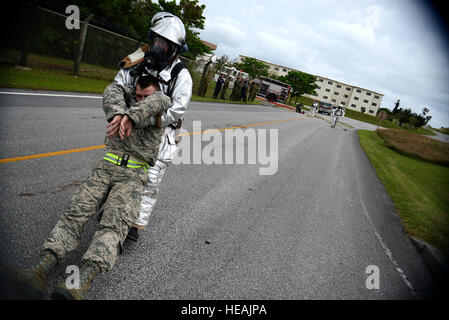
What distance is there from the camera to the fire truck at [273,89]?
45.8 m

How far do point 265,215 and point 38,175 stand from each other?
11.0ft

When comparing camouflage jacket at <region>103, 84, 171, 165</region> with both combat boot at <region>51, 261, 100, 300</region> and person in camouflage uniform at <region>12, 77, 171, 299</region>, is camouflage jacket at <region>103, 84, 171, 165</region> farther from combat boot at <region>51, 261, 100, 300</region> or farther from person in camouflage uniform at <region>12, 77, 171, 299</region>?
combat boot at <region>51, 261, 100, 300</region>

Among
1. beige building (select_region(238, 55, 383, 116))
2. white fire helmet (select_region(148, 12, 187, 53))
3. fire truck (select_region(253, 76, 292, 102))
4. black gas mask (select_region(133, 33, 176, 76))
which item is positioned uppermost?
beige building (select_region(238, 55, 383, 116))

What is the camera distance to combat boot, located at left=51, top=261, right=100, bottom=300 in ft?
5.82

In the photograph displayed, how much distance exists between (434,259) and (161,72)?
482 cm

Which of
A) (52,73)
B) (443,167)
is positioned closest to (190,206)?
(52,73)

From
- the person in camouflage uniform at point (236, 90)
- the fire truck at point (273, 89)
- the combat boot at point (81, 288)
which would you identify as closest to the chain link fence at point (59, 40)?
the combat boot at point (81, 288)

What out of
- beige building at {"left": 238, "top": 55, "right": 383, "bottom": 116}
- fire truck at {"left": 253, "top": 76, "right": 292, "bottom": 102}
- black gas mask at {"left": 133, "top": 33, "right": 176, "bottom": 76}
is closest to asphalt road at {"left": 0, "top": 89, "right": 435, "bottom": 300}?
black gas mask at {"left": 133, "top": 33, "right": 176, "bottom": 76}

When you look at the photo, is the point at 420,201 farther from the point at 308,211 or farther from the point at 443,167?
the point at 443,167

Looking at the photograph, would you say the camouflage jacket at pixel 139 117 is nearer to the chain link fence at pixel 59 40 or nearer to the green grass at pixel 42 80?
the green grass at pixel 42 80

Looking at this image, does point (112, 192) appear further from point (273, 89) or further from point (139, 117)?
point (273, 89)

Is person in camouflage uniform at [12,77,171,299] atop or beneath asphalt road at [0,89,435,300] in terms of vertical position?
atop

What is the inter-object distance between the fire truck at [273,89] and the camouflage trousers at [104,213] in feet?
148

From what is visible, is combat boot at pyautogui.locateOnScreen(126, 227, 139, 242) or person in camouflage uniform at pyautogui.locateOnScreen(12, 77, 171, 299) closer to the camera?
person in camouflage uniform at pyautogui.locateOnScreen(12, 77, 171, 299)
